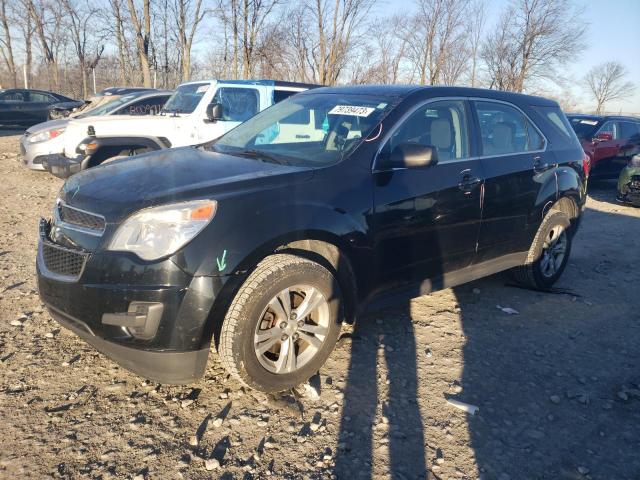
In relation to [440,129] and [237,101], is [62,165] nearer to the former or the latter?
[237,101]

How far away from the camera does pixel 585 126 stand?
11.6 metres

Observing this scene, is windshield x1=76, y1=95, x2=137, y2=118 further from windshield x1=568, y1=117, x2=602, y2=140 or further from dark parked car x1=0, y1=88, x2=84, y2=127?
windshield x1=568, y1=117, x2=602, y2=140

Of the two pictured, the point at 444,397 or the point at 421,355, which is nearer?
the point at 444,397

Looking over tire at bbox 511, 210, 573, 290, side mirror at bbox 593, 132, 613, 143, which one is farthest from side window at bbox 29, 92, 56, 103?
tire at bbox 511, 210, 573, 290

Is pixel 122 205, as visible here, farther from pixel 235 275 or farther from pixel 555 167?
pixel 555 167

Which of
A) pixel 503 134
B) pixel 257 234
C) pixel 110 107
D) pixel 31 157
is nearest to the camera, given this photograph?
pixel 257 234

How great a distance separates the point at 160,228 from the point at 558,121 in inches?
162

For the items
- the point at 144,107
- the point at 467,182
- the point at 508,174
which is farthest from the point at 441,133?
the point at 144,107

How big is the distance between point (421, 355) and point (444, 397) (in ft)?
1.66

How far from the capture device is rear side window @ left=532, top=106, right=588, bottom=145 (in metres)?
4.73

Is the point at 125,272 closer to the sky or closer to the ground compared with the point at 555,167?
closer to the ground

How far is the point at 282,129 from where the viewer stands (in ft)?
12.6

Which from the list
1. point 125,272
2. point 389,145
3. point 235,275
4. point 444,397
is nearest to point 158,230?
point 125,272

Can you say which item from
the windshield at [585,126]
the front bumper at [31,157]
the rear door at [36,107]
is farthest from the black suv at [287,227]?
the rear door at [36,107]
